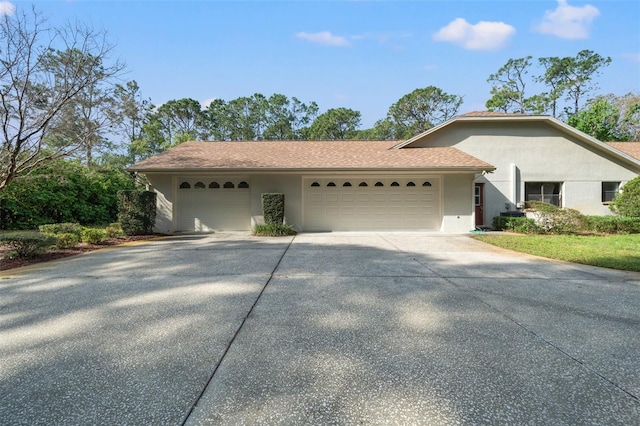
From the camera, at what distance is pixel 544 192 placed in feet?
45.2

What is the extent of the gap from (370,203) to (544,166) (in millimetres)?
7978

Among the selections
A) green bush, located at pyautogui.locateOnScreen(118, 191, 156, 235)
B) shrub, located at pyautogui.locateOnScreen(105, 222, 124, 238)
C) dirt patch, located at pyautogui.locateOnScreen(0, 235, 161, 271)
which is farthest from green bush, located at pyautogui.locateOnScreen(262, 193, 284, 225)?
shrub, located at pyautogui.locateOnScreen(105, 222, 124, 238)

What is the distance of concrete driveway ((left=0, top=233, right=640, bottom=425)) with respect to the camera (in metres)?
1.97

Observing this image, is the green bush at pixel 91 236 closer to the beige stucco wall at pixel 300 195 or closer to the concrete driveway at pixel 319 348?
the beige stucco wall at pixel 300 195

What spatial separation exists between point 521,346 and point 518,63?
3928 cm

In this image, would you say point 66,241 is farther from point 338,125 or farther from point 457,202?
point 338,125

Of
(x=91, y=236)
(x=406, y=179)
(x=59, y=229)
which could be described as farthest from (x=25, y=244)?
(x=406, y=179)

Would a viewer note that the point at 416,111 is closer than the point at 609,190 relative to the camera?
No

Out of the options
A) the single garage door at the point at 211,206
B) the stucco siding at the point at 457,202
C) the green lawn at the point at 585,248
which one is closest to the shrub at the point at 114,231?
A: the single garage door at the point at 211,206

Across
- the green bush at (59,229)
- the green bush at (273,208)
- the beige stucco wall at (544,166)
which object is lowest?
the green bush at (59,229)

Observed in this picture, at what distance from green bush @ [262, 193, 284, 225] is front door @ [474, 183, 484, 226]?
329 inches

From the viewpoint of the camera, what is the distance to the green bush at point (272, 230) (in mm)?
11055

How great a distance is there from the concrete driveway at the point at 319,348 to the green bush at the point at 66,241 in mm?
2892

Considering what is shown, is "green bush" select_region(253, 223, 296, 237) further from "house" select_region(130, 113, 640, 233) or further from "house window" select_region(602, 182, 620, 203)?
"house window" select_region(602, 182, 620, 203)
